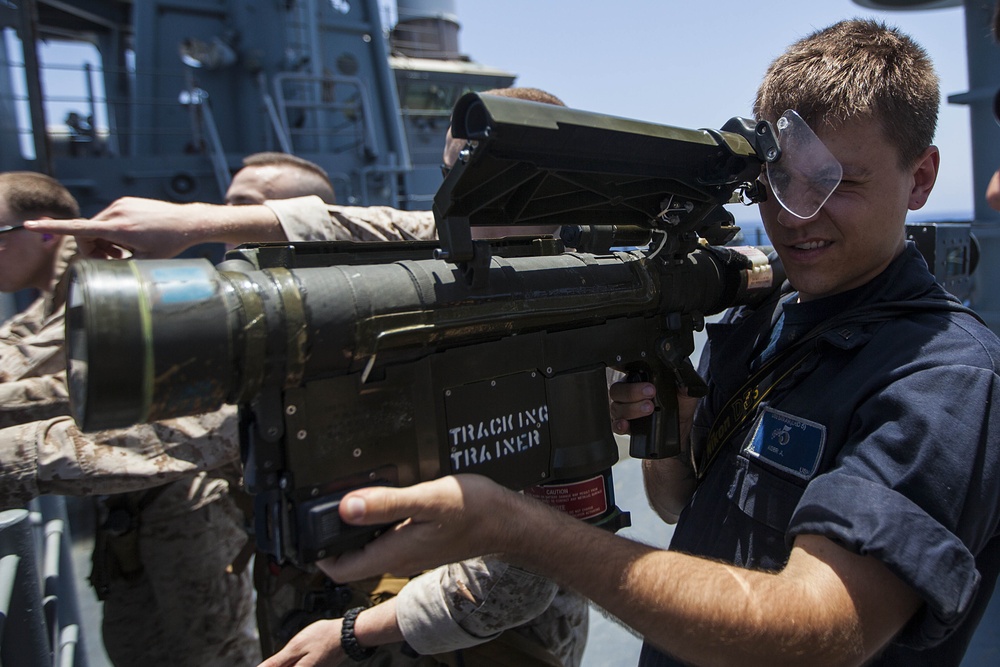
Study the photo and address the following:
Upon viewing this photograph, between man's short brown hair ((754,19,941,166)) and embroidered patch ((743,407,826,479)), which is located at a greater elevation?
man's short brown hair ((754,19,941,166))

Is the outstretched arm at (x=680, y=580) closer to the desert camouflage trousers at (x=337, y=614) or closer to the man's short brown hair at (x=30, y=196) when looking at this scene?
the desert camouflage trousers at (x=337, y=614)

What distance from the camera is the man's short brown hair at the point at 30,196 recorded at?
2793mm

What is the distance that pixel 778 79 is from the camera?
1.35m

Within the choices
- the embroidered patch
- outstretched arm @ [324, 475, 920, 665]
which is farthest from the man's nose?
outstretched arm @ [324, 475, 920, 665]

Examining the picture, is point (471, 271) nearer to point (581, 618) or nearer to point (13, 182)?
point (581, 618)

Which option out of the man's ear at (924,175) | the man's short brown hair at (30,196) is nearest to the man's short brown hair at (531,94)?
the man's ear at (924,175)

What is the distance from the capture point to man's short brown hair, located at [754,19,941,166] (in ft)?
4.06

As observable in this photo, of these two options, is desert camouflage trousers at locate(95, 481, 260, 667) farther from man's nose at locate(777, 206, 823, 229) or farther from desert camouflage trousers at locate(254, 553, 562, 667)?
man's nose at locate(777, 206, 823, 229)

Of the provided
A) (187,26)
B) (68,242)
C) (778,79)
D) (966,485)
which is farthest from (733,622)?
(187,26)

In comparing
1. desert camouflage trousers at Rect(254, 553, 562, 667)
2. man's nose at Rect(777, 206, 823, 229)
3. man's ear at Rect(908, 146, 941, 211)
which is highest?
man's ear at Rect(908, 146, 941, 211)

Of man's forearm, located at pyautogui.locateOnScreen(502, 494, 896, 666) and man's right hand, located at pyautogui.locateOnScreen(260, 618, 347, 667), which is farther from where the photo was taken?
man's right hand, located at pyautogui.locateOnScreen(260, 618, 347, 667)

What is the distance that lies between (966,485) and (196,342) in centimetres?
117

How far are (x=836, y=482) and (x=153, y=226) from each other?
1.62m

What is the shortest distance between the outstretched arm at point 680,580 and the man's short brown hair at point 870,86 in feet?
2.60
